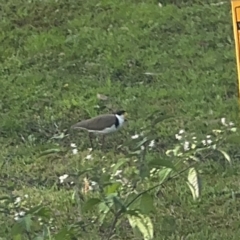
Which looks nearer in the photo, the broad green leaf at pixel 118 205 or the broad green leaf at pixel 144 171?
the broad green leaf at pixel 118 205

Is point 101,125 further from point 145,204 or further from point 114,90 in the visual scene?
point 145,204

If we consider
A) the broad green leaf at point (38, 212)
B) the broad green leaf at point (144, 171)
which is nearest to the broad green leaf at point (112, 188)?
the broad green leaf at point (144, 171)

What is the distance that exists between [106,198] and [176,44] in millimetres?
5309

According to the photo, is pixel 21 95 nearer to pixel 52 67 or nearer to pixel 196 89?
pixel 52 67

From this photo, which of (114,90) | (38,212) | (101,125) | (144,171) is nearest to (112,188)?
(144,171)

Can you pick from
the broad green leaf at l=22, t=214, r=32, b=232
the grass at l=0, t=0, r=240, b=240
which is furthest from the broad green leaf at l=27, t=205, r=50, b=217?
the grass at l=0, t=0, r=240, b=240

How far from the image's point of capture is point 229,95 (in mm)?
6461

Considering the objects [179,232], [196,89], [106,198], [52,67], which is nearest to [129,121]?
[196,89]

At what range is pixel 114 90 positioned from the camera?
655 cm

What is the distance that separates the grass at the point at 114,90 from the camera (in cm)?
468


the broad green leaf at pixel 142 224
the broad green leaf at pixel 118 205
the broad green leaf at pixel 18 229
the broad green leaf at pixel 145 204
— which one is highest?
the broad green leaf at pixel 118 205

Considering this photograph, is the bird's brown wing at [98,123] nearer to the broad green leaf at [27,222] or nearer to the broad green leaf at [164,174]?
the broad green leaf at [164,174]

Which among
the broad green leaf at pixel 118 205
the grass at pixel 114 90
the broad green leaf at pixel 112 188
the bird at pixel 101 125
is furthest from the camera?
the bird at pixel 101 125

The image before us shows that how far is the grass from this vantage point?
4.68 metres
